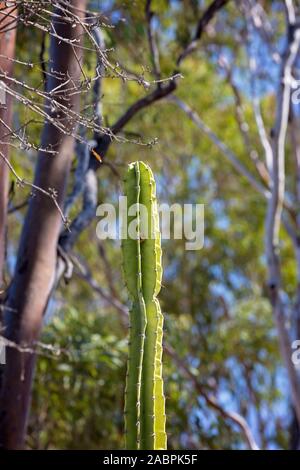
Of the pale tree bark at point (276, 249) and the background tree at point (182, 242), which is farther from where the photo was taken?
the pale tree bark at point (276, 249)

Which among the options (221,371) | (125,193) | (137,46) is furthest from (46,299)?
(221,371)

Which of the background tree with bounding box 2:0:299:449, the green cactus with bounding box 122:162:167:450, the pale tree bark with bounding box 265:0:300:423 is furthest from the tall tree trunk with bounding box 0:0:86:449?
the pale tree bark with bounding box 265:0:300:423

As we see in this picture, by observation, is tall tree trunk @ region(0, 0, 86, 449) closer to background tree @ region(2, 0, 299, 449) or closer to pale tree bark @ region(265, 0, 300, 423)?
background tree @ region(2, 0, 299, 449)

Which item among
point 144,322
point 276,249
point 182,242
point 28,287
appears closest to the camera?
point 144,322

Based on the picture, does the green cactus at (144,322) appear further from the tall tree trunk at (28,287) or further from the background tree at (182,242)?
the tall tree trunk at (28,287)

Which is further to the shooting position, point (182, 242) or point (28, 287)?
point (182, 242)

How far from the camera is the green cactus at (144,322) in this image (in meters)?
3.29

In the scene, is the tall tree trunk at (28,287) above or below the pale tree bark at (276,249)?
below

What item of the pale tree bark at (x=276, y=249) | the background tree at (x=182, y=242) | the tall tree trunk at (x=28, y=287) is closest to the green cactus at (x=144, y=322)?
the background tree at (x=182, y=242)

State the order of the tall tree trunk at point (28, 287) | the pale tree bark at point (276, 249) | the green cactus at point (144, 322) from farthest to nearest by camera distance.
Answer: the pale tree bark at point (276, 249), the tall tree trunk at point (28, 287), the green cactus at point (144, 322)

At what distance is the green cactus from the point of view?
329 cm

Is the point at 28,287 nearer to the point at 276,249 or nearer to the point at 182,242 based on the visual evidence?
the point at 276,249

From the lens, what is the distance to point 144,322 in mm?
3354

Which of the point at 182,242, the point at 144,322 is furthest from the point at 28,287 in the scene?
the point at 182,242
